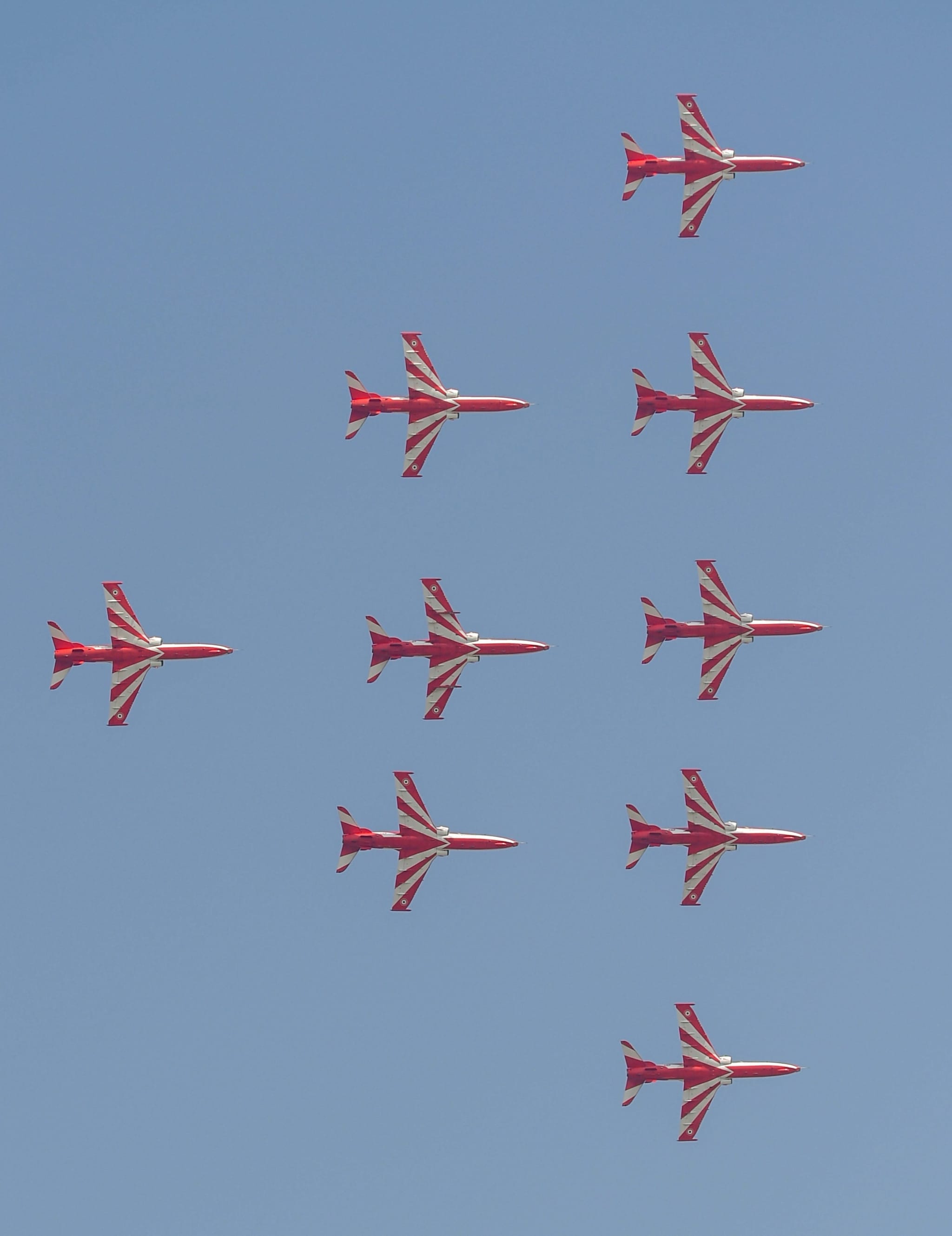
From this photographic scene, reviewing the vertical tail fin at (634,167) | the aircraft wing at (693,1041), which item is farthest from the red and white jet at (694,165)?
the aircraft wing at (693,1041)

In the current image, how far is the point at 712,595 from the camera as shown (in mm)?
164625

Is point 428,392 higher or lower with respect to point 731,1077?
higher

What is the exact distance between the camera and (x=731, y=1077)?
537 feet

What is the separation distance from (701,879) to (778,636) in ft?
46.1

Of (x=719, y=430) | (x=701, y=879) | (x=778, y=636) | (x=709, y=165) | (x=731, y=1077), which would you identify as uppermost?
(x=709, y=165)

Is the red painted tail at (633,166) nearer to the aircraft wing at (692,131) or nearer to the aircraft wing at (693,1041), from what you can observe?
the aircraft wing at (692,131)

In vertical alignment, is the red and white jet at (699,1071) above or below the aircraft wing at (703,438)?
below

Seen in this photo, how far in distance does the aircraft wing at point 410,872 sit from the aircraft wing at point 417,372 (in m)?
24.8

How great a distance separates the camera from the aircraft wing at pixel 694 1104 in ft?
537

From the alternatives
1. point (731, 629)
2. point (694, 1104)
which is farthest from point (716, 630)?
point (694, 1104)

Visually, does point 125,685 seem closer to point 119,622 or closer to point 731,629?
point 119,622

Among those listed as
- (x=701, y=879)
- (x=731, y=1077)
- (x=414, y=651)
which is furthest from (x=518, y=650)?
(x=731, y=1077)

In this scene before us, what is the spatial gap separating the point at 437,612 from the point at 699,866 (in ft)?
65.6

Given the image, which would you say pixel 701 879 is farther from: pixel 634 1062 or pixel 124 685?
pixel 124 685
